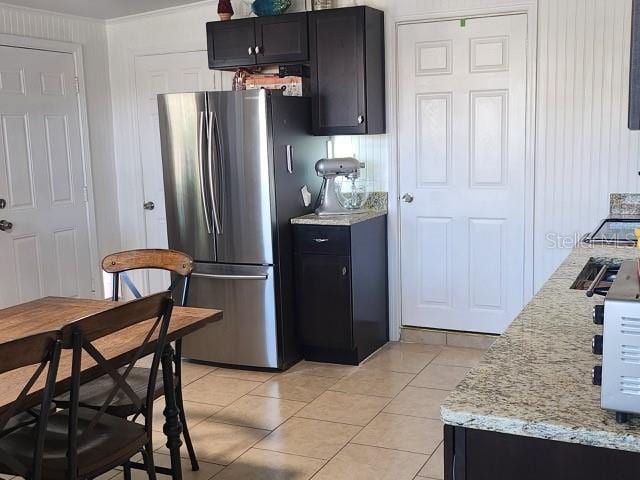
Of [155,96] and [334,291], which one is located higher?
[155,96]

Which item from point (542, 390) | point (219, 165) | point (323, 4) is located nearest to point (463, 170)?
point (323, 4)

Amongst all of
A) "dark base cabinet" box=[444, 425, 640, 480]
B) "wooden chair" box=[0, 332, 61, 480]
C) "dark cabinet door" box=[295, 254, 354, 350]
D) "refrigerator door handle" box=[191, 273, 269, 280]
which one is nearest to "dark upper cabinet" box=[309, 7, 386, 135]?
"dark cabinet door" box=[295, 254, 354, 350]

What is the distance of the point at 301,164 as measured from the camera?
13.9 ft

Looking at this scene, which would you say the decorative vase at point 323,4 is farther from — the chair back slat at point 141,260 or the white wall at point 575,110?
the chair back slat at point 141,260

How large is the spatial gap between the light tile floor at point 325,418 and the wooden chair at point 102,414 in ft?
2.27

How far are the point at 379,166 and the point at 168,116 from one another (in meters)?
1.39

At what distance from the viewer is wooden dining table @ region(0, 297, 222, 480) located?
193cm

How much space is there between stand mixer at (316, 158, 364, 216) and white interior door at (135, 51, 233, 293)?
1.12 metres

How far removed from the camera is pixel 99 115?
5.27 metres

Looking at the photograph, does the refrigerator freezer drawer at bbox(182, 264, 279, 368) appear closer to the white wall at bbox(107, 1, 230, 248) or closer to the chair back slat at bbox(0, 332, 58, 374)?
the white wall at bbox(107, 1, 230, 248)

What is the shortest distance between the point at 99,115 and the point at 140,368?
2.97 m

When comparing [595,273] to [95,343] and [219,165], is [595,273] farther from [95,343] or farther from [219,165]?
[219,165]

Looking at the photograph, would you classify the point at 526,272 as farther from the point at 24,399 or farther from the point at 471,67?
the point at 24,399

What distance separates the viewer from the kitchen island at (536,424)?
1.21 m
